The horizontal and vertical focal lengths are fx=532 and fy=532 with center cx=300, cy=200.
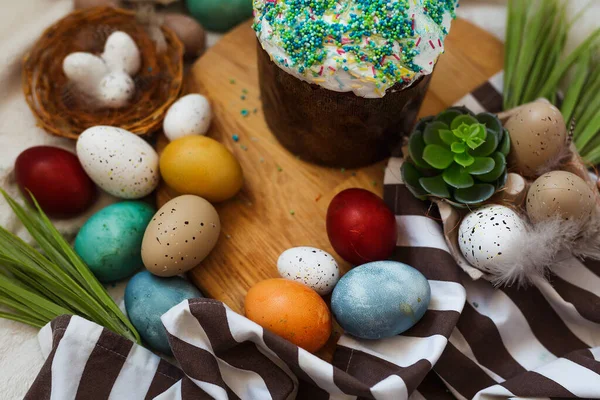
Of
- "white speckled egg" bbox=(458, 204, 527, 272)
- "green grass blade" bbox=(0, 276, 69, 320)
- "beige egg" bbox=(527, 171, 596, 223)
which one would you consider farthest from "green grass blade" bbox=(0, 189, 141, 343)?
"beige egg" bbox=(527, 171, 596, 223)

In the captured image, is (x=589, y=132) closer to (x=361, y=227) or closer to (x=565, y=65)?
(x=565, y=65)

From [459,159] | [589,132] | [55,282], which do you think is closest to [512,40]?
[589,132]

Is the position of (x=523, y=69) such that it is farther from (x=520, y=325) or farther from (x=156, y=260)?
(x=156, y=260)

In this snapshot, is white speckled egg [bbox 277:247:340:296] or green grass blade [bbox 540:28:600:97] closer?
white speckled egg [bbox 277:247:340:296]

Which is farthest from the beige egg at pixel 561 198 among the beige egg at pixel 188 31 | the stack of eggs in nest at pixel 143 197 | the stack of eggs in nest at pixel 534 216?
the beige egg at pixel 188 31

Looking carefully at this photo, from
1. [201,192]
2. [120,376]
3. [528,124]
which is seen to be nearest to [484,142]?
[528,124]

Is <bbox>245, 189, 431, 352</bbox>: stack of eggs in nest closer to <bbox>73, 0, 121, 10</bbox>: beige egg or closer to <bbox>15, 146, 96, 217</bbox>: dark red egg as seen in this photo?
<bbox>15, 146, 96, 217</bbox>: dark red egg
